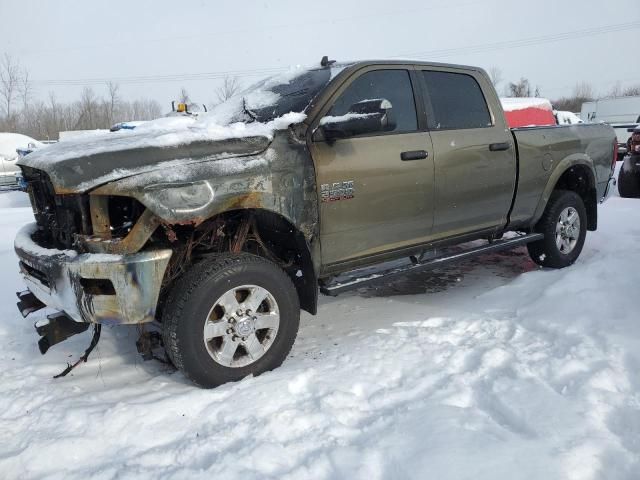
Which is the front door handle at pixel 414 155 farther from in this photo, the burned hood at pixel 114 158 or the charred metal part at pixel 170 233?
the charred metal part at pixel 170 233

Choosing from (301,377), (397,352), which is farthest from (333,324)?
(301,377)

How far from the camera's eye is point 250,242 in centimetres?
333

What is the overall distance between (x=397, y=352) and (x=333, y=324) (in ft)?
2.57

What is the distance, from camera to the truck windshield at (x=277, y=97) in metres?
3.46

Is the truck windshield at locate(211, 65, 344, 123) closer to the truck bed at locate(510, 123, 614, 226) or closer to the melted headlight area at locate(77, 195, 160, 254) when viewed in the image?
the melted headlight area at locate(77, 195, 160, 254)

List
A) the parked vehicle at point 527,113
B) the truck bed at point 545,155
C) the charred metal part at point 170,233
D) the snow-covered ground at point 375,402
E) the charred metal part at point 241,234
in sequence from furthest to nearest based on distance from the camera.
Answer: the parked vehicle at point 527,113 → the truck bed at point 545,155 → the charred metal part at point 241,234 → the charred metal part at point 170,233 → the snow-covered ground at point 375,402

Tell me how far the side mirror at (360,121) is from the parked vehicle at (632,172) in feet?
23.5

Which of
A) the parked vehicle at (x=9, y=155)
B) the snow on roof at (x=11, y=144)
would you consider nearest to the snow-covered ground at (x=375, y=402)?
the parked vehicle at (x=9, y=155)

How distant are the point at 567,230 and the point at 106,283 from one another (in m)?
4.26

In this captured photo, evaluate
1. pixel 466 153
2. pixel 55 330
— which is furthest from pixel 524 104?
pixel 55 330

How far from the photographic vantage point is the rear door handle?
13.5 ft

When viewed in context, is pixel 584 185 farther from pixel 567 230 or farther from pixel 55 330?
pixel 55 330

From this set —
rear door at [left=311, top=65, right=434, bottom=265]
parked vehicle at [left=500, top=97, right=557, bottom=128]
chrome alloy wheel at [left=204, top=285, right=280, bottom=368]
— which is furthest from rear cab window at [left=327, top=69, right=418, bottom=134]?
parked vehicle at [left=500, top=97, right=557, bottom=128]

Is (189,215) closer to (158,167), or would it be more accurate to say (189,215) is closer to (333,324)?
(158,167)
